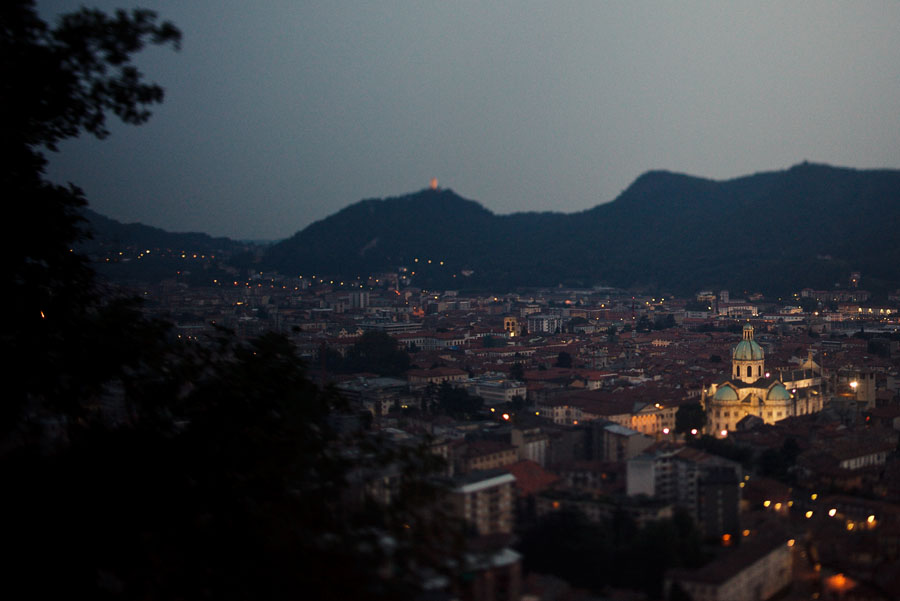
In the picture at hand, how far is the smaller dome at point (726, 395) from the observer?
1384cm

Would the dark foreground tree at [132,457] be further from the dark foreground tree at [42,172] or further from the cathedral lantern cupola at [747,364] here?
the cathedral lantern cupola at [747,364]

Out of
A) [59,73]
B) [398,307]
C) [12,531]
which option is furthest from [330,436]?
[398,307]

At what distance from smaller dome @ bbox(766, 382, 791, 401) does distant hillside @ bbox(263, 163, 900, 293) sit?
2657 cm

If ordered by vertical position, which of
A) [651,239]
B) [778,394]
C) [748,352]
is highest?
[651,239]

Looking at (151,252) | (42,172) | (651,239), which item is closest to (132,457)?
(42,172)

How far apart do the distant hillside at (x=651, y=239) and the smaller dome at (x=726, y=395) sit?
89.4 ft

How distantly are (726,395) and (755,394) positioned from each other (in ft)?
1.92

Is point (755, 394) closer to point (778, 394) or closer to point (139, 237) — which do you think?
point (778, 394)

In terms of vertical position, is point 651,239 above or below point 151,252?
above

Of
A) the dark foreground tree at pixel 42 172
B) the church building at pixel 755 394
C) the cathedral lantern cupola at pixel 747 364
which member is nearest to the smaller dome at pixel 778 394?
the church building at pixel 755 394

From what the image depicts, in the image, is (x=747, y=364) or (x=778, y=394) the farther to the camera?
(x=747, y=364)

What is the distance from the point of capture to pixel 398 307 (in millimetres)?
36688

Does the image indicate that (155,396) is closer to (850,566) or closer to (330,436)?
(330,436)

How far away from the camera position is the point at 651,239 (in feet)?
205
